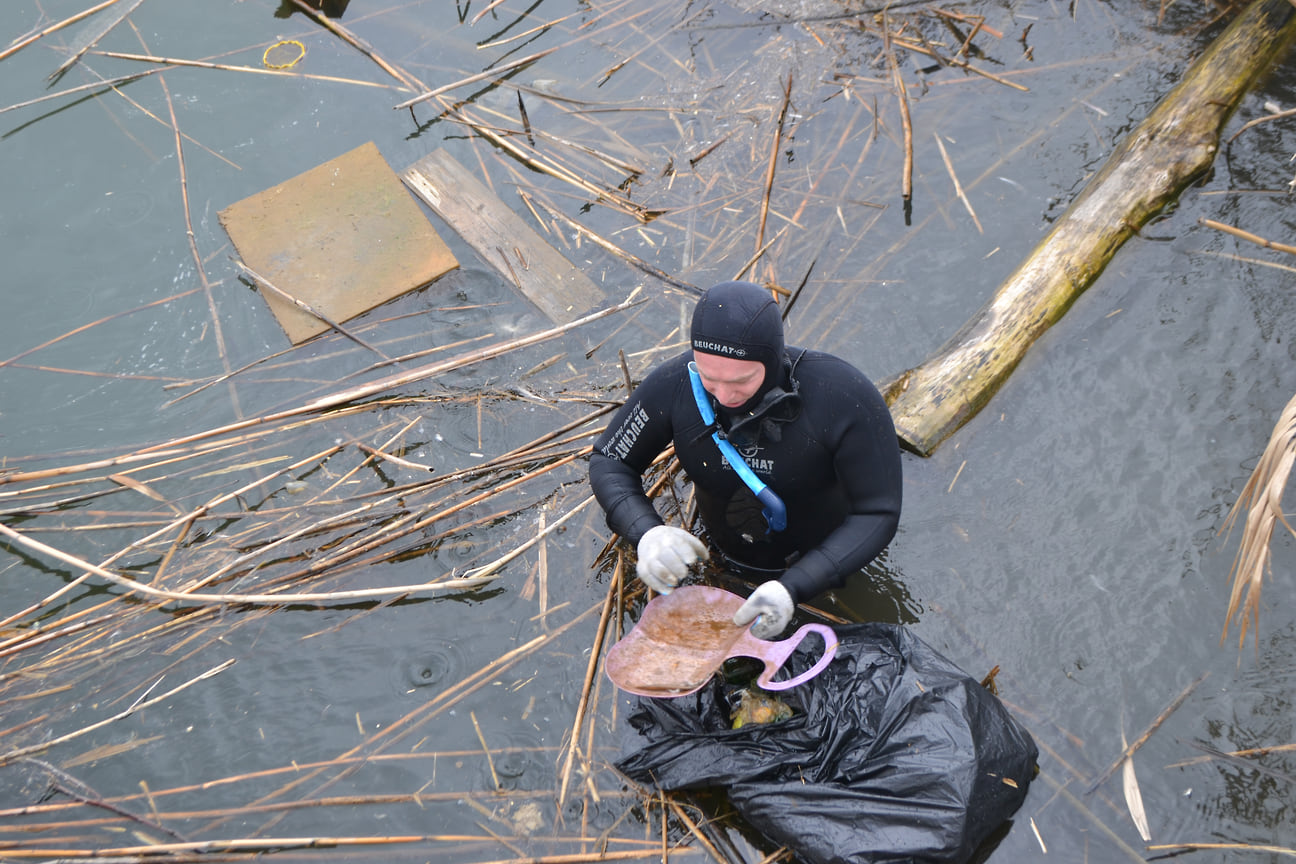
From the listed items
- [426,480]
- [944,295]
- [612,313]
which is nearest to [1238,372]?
[944,295]

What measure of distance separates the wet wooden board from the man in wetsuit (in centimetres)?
168

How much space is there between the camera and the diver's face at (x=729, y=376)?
97.2 inches

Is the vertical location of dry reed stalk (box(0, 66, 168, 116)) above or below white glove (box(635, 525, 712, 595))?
above

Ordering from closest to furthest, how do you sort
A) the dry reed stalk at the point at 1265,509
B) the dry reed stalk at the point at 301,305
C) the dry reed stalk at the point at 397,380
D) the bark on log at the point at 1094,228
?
1. the dry reed stalk at the point at 1265,509
2. the bark on log at the point at 1094,228
3. the dry reed stalk at the point at 397,380
4. the dry reed stalk at the point at 301,305

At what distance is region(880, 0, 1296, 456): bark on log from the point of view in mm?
3674

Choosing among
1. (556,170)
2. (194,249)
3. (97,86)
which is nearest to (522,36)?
(556,170)

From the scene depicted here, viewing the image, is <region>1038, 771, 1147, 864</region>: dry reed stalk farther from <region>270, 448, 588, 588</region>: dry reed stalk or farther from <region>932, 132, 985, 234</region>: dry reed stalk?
<region>932, 132, 985, 234</region>: dry reed stalk

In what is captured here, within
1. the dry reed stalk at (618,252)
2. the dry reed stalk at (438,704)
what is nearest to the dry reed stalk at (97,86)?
the dry reed stalk at (618,252)

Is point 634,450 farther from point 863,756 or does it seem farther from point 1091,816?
point 1091,816

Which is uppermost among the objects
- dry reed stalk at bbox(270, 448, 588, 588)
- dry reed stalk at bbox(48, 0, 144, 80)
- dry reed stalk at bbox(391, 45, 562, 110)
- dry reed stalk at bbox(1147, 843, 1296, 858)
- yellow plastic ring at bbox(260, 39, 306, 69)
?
dry reed stalk at bbox(48, 0, 144, 80)

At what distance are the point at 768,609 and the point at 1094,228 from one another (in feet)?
8.95

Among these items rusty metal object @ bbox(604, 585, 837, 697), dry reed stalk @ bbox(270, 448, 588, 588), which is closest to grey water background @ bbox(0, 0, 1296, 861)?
dry reed stalk @ bbox(270, 448, 588, 588)

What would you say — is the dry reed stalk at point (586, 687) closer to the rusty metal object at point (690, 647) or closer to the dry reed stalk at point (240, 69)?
the rusty metal object at point (690, 647)

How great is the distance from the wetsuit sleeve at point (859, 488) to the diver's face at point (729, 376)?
0.74 ft
